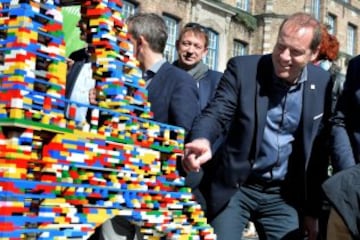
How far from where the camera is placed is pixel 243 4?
1061 inches

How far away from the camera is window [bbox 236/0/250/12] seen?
87.4 feet

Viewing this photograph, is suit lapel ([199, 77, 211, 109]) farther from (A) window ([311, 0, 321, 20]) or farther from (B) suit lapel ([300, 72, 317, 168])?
(A) window ([311, 0, 321, 20])

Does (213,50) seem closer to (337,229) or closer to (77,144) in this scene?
(337,229)

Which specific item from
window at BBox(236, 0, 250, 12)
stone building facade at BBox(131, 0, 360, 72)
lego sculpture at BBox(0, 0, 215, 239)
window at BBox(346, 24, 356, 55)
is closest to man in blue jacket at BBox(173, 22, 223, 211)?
lego sculpture at BBox(0, 0, 215, 239)

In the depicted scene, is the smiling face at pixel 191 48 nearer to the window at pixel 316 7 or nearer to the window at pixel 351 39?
the window at pixel 316 7

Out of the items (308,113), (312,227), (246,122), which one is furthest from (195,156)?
(312,227)

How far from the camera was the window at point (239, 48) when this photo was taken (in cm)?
2601

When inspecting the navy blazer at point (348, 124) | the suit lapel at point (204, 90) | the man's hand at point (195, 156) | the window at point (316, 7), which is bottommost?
the man's hand at point (195, 156)

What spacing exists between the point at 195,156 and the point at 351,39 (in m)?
32.0

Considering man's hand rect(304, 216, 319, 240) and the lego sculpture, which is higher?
the lego sculpture

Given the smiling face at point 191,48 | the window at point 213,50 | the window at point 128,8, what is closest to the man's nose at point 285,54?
the smiling face at point 191,48

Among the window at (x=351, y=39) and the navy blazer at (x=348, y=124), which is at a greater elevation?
the window at (x=351, y=39)

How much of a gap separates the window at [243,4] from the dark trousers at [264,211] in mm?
23534

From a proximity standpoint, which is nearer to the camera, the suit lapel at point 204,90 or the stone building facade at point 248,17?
the suit lapel at point 204,90
